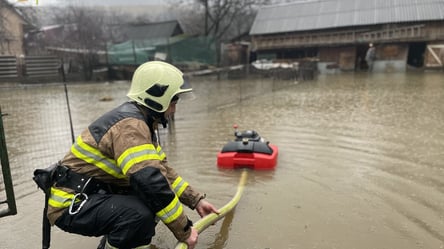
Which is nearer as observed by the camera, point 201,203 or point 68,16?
point 201,203

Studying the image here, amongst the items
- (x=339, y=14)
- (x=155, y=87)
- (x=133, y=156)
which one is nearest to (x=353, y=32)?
(x=339, y=14)

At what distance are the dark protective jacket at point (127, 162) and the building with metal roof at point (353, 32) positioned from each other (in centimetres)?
2745

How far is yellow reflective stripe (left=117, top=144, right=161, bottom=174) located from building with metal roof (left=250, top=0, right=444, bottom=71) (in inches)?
1086

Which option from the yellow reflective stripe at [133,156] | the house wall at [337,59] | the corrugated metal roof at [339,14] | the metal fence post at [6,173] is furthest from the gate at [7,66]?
the corrugated metal roof at [339,14]

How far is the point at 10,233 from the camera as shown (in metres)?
3.61

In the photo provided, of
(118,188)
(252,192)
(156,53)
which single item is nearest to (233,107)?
(252,192)

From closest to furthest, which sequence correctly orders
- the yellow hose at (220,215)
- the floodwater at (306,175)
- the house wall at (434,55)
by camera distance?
the yellow hose at (220,215) → the floodwater at (306,175) → the house wall at (434,55)

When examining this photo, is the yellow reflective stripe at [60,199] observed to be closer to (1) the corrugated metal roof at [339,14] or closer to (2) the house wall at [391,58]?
(2) the house wall at [391,58]

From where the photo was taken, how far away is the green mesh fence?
2647cm

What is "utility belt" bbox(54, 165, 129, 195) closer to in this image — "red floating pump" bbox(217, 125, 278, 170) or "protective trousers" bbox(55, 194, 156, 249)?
"protective trousers" bbox(55, 194, 156, 249)

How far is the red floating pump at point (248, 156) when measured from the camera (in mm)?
5254

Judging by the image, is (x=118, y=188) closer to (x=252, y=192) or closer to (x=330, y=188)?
(x=252, y=192)

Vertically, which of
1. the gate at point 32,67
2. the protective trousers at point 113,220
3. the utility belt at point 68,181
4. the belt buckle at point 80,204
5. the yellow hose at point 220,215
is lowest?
the yellow hose at point 220,215

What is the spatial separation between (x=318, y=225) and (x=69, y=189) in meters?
2.35
